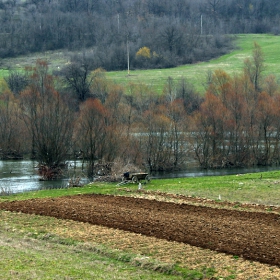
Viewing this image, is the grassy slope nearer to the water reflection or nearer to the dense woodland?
the dense woodland

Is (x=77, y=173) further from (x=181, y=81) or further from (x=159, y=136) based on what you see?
(x=181, y=81)

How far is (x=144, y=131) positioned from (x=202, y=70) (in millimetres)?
71246


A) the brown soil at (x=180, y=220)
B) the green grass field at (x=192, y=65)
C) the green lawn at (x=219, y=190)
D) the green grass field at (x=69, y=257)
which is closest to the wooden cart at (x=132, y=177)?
the green lawn at (x=219, y=190)

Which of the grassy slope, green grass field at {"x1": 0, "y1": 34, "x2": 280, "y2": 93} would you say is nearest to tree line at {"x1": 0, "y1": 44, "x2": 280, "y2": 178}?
the grassy slope

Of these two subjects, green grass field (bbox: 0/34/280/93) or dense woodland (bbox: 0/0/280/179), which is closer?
dense woodland (bbox: 0/0/280/179)

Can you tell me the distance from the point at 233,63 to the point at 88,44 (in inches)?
2273

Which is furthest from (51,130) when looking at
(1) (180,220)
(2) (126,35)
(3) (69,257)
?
(2) (126,35)

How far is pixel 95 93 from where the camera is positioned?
93812 millimetres

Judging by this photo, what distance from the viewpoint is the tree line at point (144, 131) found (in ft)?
175

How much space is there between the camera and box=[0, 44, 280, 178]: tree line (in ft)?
175

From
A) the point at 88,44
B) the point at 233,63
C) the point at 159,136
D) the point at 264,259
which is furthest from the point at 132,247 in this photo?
the point at 88,44

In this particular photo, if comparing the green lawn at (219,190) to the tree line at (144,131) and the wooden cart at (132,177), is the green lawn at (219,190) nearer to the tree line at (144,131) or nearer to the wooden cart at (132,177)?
the wooden cart at (132,177)

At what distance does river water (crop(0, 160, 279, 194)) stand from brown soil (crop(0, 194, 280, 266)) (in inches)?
473

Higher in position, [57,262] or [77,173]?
[57,262]
